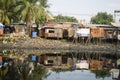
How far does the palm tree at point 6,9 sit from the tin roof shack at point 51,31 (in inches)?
216

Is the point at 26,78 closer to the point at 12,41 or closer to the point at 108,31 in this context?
the point at 12,41

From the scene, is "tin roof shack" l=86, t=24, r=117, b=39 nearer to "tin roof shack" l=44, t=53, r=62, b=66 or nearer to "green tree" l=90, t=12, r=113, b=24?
"tin roof shack" l=44, t=53, r=62, b=66

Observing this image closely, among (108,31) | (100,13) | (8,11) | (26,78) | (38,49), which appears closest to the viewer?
(26,78)

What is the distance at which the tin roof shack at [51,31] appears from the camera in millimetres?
51188

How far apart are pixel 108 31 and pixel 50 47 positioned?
1043 cm

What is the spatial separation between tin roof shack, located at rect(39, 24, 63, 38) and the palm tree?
216 inches

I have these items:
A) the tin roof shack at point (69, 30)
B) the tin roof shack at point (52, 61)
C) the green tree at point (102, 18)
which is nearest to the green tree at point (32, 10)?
the tin roof shack at point (69, 30)

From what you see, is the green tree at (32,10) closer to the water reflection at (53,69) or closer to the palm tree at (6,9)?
the palm tree at (6,9)

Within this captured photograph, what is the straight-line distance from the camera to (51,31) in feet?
170

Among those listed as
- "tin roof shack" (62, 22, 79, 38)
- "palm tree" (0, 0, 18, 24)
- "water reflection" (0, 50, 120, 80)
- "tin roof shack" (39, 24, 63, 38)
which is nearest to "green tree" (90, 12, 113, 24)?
"tin roof shack" (62, 22, 79, 38)

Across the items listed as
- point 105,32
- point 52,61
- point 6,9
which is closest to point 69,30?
point 105,32

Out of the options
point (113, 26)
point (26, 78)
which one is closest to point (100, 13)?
point (113, 26)

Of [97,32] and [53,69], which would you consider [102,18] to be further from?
[53,69]

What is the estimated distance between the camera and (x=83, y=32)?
5134 centimetres
